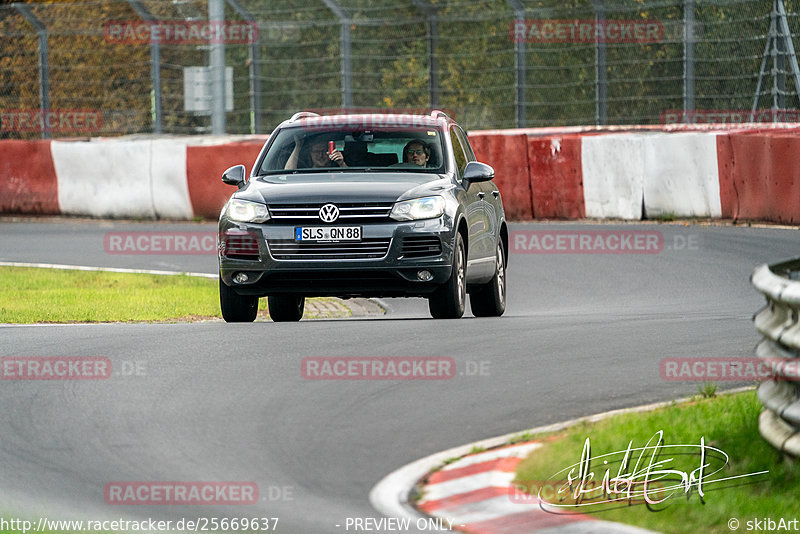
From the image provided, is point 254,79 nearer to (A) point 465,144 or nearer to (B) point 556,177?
(B) point 556,177

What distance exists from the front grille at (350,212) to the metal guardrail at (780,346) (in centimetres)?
502

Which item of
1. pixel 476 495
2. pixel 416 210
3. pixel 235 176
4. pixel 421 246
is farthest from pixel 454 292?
pixel 476 495

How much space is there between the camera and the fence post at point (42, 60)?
2866 cm

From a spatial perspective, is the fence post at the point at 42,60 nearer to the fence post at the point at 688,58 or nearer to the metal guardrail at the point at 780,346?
the fence post at the point at 688,58

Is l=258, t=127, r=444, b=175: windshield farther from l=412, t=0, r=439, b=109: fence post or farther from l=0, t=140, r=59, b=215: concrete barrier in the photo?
l=0, t=140, r=59, b=215: concrete barrier

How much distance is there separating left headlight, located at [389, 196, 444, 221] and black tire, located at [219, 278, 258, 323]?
5.03 feet

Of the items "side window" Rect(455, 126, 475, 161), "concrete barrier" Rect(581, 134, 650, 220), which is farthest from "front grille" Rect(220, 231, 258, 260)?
"concrete barrier" Rect(581, 134, 650, 220)

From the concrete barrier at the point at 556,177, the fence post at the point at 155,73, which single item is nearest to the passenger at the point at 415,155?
the concrete barrier at the point at 556,177

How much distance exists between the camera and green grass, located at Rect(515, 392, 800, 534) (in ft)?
20.6

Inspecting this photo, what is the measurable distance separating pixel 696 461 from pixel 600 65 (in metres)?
18.7

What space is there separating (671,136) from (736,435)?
16415mm

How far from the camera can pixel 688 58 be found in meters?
24.2

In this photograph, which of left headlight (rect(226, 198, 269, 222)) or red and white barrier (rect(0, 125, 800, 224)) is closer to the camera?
left headlight (rect(226, 198, 269, 222))

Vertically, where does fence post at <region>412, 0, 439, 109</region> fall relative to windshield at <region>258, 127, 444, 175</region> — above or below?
above
